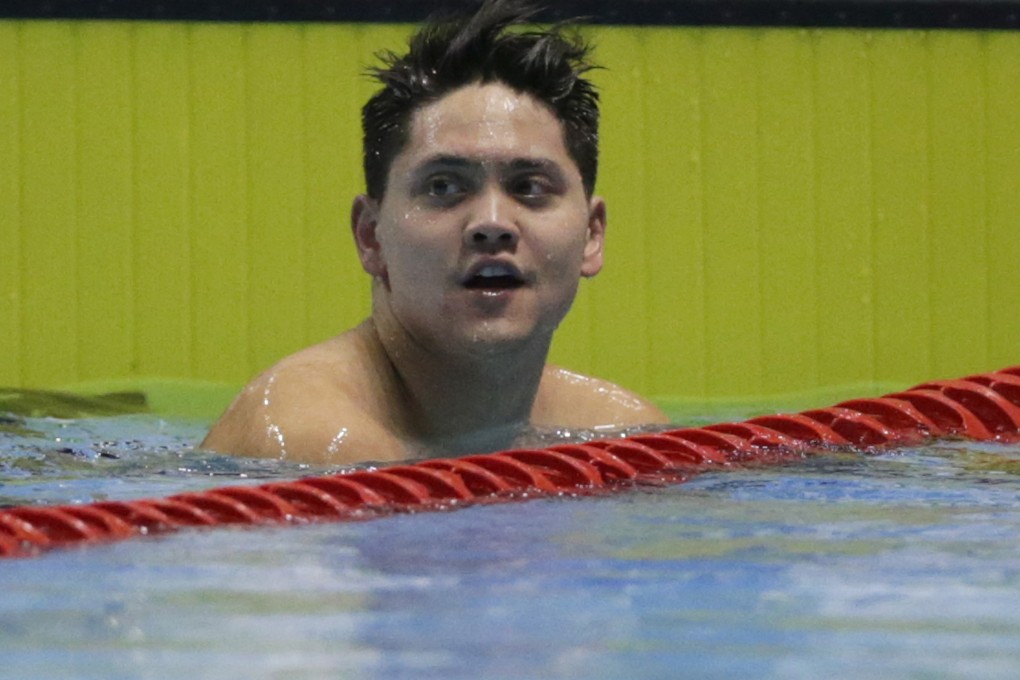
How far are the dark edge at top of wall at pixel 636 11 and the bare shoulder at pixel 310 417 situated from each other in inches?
108

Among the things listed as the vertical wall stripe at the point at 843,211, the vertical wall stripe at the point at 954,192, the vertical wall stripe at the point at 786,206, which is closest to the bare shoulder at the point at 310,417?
the vertical wall stripe at the point at 786,206

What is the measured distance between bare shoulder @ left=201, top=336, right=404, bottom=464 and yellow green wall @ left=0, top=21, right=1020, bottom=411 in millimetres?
2485

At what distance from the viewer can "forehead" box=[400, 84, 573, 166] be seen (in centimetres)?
299

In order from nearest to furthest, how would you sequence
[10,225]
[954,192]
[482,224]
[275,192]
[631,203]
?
[482,224], [10,225], [275,192], [631,203], [954,192]

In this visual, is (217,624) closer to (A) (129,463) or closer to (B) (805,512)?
(B) (805,512)

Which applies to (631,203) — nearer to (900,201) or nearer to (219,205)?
(900,201)

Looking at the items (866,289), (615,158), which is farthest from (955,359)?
(615,158)

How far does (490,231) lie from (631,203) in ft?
9.72

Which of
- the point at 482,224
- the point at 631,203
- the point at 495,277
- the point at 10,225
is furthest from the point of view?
the point at 631,203

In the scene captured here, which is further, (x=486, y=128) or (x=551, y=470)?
(x=486, y=128)

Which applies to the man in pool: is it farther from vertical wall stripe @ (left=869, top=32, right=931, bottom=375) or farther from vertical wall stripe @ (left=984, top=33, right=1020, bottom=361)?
vertical wall stripe @ (left=984, top=33, right=1020, bottom=361)

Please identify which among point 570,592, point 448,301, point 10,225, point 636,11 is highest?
point 636,11

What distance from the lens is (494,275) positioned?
2.93m

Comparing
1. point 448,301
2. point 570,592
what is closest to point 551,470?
point 448,301
